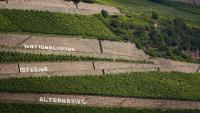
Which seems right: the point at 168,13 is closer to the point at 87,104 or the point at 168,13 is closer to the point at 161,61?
the point at 161,61

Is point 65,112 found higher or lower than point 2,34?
lower

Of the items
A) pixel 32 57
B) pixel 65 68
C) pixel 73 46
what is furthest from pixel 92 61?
pixel 32 57

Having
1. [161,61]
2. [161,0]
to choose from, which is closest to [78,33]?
[161,61]

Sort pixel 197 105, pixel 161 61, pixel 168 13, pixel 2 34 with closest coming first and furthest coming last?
pixel 2 34 → pixel 197 105 → pixel 161 61 → pixel 168 13

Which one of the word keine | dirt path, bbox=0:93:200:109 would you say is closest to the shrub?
the word keine

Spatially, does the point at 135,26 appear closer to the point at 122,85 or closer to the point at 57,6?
the point at 57,6

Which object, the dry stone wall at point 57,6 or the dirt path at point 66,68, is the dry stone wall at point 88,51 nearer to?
the dirt path at point 66,68
